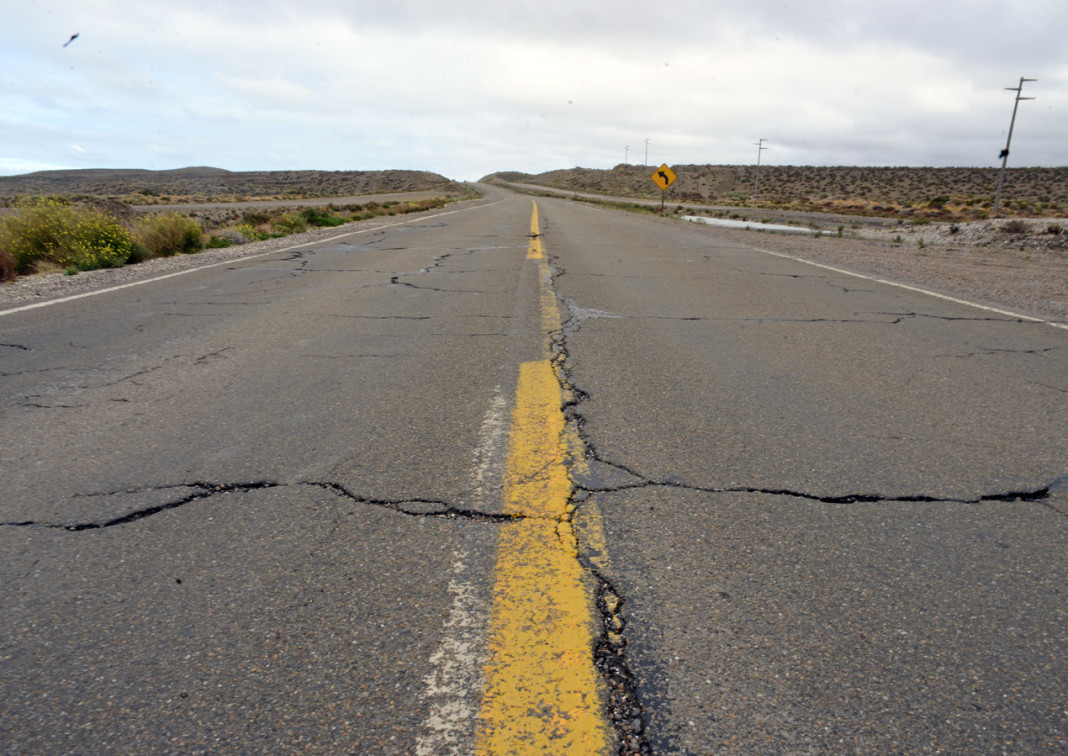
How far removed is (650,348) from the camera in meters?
4.45

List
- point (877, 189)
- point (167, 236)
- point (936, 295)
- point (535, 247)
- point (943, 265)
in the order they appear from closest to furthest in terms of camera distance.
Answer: point (936, 295) → point (943, 265) → point (167, 236) → point (535, 247) → point (877, 189)

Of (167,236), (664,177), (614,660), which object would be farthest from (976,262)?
(664,177)

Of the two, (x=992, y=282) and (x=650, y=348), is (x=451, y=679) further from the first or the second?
(x=992, y=282)

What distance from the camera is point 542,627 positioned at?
1.63 metres

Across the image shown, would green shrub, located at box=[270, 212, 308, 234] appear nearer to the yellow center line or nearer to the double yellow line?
the yellow center line

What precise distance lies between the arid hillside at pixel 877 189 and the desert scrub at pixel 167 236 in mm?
35617

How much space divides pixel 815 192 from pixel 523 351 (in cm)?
7891

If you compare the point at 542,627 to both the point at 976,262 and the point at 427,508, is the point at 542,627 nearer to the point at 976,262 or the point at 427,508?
the point at 427,508

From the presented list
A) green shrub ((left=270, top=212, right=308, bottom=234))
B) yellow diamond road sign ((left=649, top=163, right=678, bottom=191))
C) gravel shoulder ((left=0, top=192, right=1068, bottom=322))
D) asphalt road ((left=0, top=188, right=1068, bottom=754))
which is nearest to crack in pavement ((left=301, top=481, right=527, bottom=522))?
asphalt road ((left=0, top=188, right=1068, bottom=754))

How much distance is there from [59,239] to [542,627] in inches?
446

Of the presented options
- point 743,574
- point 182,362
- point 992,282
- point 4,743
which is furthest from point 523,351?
point 992,282

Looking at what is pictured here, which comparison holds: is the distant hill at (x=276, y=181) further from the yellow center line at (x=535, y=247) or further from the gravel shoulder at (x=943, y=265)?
the gravel shoulder at (x=943, y=265)

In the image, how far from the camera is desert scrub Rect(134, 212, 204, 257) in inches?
440

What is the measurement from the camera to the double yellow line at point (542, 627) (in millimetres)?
1320
